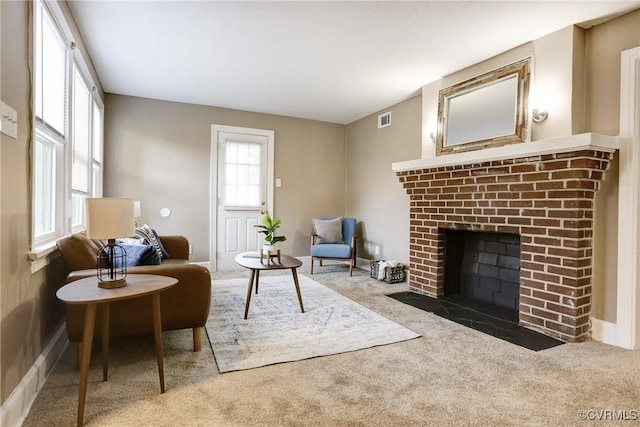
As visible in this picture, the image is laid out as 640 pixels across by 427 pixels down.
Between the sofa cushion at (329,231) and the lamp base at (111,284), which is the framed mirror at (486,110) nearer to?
the sofa cushion at (329,231)

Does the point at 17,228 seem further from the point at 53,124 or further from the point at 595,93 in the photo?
the point at 595,93

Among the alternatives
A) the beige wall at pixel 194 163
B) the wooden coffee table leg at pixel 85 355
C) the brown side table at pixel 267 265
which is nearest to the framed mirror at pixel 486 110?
the brown side table at pixel 267 265

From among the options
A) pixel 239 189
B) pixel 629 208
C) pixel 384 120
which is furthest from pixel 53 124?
pixel 629 208

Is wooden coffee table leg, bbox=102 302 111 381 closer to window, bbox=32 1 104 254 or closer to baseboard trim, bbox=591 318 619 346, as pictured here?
window, bbox=32 1 104 254

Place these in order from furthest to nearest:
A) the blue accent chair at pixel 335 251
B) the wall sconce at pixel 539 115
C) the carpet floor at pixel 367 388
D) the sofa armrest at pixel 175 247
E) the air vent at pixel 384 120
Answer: the air vent at pixel 384 120
the blue accent chair at pixel 335 251
the sofa armrest at pixel 175 247
the wall sconce at pixel 539 115
the carpet floor at pixel 367 388

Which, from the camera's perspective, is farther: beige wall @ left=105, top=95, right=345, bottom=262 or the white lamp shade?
beige wall @ left=105, top=95, right=345, bottom=262

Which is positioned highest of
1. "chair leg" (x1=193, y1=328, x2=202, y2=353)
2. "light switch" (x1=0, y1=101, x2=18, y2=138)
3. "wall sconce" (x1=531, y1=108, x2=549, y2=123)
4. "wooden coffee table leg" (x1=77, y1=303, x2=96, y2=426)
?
"wall sconce" (x1=531, y1=108, x2=549, y2=123)

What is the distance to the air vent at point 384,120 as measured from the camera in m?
4.78

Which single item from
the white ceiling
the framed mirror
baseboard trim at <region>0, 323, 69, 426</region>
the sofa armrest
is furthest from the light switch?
the framed mirror

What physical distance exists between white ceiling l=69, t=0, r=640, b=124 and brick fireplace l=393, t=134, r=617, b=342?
0.92m

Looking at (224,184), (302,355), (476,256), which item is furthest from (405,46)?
(224,184)

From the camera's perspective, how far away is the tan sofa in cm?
196

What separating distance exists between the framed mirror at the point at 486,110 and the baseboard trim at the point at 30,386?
3589 mm

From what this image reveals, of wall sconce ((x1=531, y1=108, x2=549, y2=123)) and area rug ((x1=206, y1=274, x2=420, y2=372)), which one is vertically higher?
wall sconce ((x1=531, y1=108, x2=549, y2=123))
